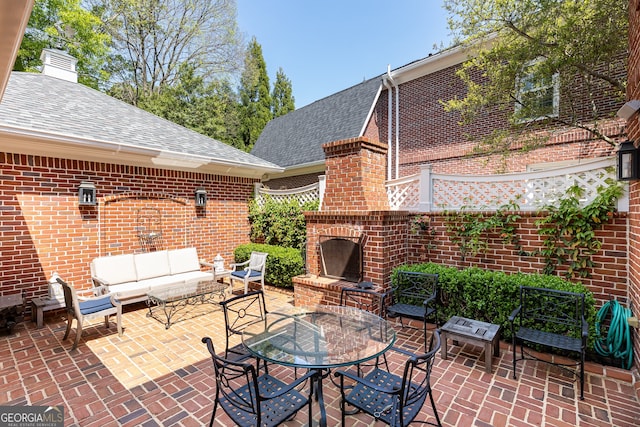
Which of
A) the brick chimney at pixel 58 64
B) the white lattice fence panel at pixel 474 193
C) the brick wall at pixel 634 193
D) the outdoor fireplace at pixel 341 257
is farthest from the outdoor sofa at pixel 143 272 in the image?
the brick wall at pixel 634 193

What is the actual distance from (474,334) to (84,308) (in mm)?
5380

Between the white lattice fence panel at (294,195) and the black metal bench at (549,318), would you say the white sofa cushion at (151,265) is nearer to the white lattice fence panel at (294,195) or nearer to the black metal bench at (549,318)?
the white lattice fence panel at (294,195)

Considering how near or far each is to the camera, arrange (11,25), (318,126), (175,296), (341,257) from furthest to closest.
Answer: (318,126), (341,257), (175,296), (11,25)

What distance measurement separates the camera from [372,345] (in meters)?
2.61

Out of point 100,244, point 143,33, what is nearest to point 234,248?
point 100,244

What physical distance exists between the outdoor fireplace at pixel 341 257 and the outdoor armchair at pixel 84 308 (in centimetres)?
340

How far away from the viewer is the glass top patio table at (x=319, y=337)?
237 centimetres

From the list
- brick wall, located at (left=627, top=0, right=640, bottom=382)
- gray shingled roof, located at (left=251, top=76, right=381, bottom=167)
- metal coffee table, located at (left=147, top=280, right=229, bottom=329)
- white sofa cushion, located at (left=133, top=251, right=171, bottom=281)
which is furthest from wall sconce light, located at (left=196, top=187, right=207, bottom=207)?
brick wall, located at (left=627, top=0, right=640, bottom=382)

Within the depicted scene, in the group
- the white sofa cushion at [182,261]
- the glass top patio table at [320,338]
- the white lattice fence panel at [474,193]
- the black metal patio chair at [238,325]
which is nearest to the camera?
the glass top patio table at [320,338]

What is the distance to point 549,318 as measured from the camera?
3.56m

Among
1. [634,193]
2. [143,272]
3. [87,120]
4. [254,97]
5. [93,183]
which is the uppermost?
[254,97]

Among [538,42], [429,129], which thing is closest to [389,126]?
[429,129]

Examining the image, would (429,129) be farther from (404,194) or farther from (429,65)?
(404,194)

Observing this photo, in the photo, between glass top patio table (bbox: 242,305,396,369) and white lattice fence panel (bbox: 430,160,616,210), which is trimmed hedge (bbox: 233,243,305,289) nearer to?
glass top patio table (bbox: 242,305,396,369)
